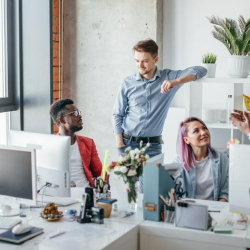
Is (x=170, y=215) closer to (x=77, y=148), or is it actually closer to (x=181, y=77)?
(x=77, y=148)

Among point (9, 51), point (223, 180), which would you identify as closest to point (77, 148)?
point (223, 180)

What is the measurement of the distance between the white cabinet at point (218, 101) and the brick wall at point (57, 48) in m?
1.58

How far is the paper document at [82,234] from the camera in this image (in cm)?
273

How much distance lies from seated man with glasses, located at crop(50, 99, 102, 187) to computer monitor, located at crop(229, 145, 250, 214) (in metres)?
1.35

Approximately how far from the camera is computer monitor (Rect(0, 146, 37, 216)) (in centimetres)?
307

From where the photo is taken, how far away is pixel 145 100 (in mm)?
4590

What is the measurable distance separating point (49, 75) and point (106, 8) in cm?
92

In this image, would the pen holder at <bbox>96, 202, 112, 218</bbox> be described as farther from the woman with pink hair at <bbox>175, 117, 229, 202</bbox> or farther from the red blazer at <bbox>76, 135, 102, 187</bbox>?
the red blazer at <bbox>76, 135, 102, 187</bbox>

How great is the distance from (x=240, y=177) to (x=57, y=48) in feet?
10.9

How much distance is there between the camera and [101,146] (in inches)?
226

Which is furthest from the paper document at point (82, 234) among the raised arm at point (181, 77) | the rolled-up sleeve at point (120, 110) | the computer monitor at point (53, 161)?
the rolled-up sleeve at point (120, 110)

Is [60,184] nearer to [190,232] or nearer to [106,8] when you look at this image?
[190,232]

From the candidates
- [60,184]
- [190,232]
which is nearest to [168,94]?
[60,184]

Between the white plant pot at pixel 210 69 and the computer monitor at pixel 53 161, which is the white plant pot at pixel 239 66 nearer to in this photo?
the white plant pot at pixel 210 69
